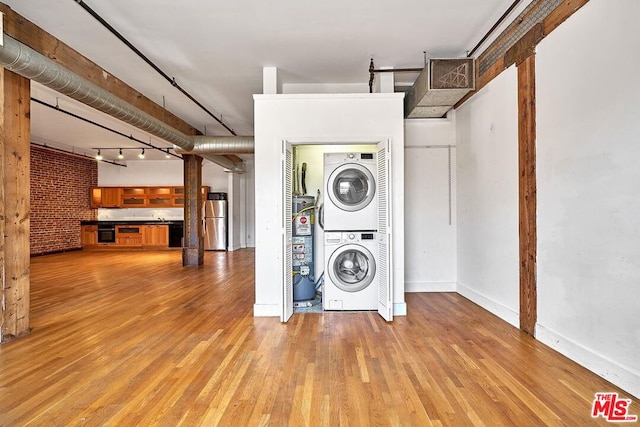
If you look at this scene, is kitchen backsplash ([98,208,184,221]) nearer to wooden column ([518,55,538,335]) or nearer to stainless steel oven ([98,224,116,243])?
stainless steel oven ([98,224,116,243])

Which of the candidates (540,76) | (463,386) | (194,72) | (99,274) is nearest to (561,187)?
(540,76)

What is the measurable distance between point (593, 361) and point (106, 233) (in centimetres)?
1229

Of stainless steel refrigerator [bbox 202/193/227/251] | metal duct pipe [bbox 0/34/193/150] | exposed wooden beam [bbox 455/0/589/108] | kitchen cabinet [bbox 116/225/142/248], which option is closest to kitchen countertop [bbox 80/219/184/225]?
kitchen cabinet [bbox 116/225/142/248]

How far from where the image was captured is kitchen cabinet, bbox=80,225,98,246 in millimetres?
11133

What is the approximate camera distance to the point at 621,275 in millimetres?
2275

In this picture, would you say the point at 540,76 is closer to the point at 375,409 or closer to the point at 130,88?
the point at 375,409

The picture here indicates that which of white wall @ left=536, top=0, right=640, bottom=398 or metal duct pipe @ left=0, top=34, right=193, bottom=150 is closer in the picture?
white wall @ left=536, top=0, right=640, bottom=398

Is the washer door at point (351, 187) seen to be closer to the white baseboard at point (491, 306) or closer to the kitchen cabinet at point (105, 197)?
the white baseboard at point (491, 306)

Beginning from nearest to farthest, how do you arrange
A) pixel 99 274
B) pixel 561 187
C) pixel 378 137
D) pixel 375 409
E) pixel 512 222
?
pixel 375 409 → pixel 561 187 → pixel 512 222 → pixel 378 137 → pixel 99 274

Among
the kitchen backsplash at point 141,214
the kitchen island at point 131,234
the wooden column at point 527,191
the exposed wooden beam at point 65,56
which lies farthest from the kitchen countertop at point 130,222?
the wooden column at point 527,191

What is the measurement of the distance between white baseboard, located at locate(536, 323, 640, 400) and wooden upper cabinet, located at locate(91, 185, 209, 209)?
10.3m

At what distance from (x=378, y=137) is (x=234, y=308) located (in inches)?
107

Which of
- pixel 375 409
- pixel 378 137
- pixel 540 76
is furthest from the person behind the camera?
pixel 378 137

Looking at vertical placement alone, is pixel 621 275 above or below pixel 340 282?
above
